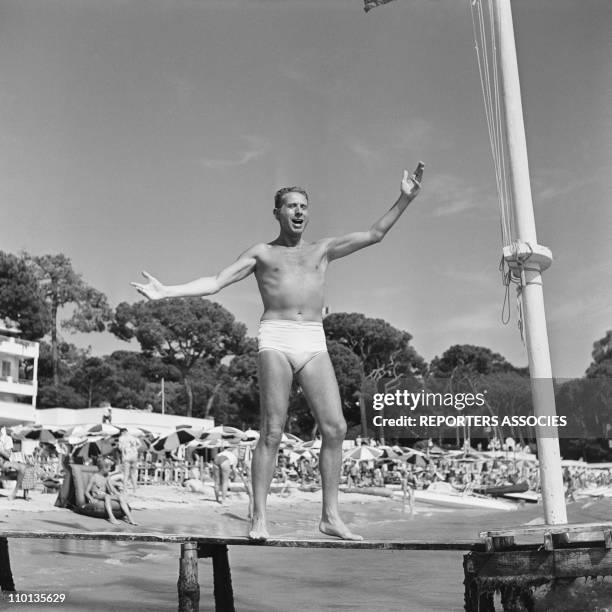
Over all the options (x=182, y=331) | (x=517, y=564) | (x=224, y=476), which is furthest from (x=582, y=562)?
(x=182, y=331)

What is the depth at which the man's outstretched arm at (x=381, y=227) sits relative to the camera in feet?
20.2

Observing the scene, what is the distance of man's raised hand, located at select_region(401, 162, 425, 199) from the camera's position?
6176 millimetres

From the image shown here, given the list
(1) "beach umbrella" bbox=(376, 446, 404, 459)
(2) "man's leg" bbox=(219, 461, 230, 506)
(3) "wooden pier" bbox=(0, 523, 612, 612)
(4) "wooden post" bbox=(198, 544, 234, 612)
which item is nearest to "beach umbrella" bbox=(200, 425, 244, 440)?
(2) "man's leg" bbox=(219, 461, 230, 506)

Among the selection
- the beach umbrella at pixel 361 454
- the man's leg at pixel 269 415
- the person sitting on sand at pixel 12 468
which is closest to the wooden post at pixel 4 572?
the man's leg at pixel 269 415

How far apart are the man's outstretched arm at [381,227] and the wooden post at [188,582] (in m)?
2.41

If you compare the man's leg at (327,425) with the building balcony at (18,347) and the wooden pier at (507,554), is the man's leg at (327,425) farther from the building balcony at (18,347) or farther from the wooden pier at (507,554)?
the building balcony at (18,347)

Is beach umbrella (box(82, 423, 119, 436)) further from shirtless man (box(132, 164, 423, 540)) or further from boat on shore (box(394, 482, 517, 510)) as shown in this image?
shirtless man (box(132, 164, 423, 540))

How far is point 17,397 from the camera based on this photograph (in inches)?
2199

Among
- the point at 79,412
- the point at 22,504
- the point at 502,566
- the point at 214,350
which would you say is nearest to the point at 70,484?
the point at 22,504

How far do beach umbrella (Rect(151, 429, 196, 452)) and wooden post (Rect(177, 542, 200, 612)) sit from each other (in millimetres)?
26603

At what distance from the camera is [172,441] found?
107 feet

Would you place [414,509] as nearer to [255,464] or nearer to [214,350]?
[255,464]

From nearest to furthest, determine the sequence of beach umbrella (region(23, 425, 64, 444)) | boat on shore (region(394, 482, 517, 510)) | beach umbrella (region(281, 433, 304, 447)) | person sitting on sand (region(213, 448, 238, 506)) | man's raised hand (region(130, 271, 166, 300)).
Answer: man's raised hand (region(130, 271, 166, 300))
person sitting on sand (region(213, 448, 238, 506))
beach umbrella (region(23, 425, 64, 444))
boat on shore (region(394, 482, 517, 510))
beach umbrella (region(281, 433, 304, 447))

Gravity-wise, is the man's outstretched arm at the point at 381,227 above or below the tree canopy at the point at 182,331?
below
